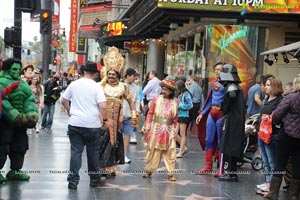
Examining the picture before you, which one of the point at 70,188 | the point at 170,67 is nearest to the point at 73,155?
the point at 70,188

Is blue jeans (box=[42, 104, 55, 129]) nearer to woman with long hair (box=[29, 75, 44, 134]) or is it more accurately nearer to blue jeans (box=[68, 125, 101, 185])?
woman with long hair (box=[29, 75, 44, 134])

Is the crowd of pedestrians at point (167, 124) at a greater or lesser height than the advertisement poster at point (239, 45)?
lesser

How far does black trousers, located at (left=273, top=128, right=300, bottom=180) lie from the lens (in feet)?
25.1

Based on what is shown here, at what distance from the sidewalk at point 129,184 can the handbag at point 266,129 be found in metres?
0.87

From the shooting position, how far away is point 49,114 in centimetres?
1684

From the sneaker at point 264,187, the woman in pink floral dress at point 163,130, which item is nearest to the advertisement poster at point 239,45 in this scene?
the woman in pink floral dress at point 163,130

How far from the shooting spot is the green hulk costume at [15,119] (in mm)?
8258

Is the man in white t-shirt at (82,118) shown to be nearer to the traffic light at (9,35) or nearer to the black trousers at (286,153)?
the black trousers at (286,153)

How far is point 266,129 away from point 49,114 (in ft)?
32.5

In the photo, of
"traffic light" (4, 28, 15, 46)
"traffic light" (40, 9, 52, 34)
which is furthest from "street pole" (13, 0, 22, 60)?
"traffic light" (40, 9, 52, 34)

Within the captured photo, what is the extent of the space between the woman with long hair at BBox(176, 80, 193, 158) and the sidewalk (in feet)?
1.63

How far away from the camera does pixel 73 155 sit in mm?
8070

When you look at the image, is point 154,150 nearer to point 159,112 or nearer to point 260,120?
point 159,112

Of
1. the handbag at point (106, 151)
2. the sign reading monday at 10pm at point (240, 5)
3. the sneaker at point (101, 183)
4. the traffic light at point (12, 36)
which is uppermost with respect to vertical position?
the sign reading monday at 10pm at point (240, 5)
